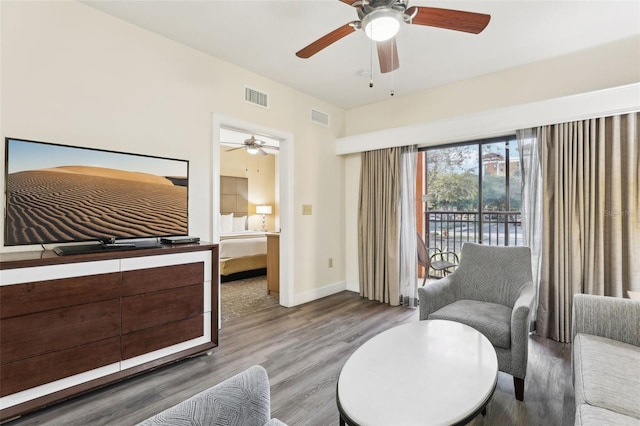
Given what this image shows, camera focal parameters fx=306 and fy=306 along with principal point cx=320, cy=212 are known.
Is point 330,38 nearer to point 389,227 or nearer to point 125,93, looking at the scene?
point 125,93

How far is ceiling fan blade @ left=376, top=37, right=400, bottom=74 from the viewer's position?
212cm

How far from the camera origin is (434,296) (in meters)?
2.51

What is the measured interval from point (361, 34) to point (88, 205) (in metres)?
2.63

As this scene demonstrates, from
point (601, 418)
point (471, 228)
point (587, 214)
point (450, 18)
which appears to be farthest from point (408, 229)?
point (601, 418)

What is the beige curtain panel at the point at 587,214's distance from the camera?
104 inches

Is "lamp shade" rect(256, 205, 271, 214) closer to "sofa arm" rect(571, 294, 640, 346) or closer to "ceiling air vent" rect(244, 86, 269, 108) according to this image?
"ceiling air vent" rect(244, 86, 269, 108)

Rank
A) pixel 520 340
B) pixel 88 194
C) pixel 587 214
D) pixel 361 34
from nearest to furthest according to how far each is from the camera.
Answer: pixel 520 340 < pixel 88 194 < pixel 361 34 < pixel 587 214

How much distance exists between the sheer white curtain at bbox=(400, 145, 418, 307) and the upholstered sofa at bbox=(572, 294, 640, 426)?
6.74 feet

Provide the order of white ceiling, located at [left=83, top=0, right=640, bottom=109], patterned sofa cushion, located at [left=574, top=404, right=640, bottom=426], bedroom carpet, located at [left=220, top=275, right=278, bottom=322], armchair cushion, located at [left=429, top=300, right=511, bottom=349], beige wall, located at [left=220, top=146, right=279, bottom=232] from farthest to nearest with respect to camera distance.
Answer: beige wall, located at [left=220, top=146, right=279, bottom=232] → bedroom carpet, located at [left=220, top=275, right=278, bottom=322] → white ceiling, located at [left=83, top=0, right=640, bottom=109] → armchair cushion, located at [left=429, top=300, right=511, bottom=349] → patterned sofa cushion, located at [left=574, top=404, right=640, bottom=426]

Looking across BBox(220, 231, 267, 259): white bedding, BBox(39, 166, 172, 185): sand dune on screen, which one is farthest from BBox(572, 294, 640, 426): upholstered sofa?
BBox(220, 231, 267, 259): white bedding

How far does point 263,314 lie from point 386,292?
1650mm

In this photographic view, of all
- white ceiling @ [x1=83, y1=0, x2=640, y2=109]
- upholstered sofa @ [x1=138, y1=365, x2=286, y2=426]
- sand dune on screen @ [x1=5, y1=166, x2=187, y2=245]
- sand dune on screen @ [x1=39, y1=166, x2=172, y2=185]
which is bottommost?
upholstered sofa @ [x1=138, y1=365, x2=286, y2=426]

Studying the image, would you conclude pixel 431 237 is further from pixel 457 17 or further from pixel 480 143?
pixel 457 17

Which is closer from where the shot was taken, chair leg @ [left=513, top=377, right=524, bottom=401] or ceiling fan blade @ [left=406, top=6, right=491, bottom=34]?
ceiling fan blade @ [left=406, top=6, right=491, bottom=34]
